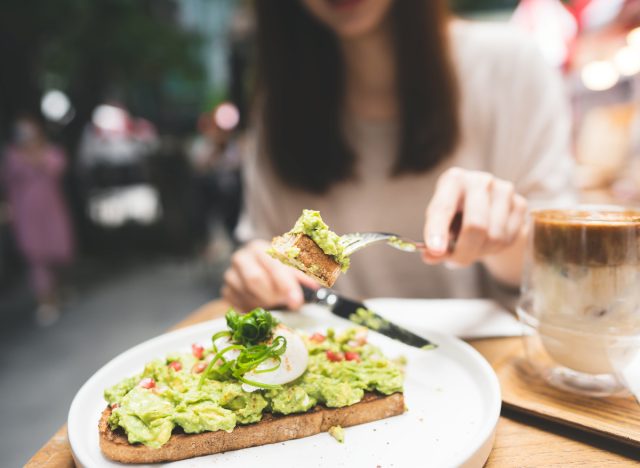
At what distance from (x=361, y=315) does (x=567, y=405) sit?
0.67m

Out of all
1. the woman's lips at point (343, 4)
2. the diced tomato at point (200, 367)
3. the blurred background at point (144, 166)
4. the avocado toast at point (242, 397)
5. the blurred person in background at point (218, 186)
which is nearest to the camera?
the avocado toast at point (242, 397)

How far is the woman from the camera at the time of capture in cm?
248

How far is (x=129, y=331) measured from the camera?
5.73m

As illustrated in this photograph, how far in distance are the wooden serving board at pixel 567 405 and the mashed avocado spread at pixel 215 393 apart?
32 centimetres

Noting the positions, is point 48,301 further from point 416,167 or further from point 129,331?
point 416,167

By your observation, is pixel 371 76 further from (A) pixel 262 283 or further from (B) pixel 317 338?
(B) pixel 317 338

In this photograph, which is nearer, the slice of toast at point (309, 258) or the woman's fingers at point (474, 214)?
the slice of toast at point (309, 258)

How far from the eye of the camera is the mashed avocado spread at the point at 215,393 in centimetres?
111

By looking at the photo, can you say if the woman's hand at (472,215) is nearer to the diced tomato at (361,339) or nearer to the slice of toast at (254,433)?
the diced tomato at (361,339)

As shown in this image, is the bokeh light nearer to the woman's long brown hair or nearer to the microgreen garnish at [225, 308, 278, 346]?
the woman's long brown hair

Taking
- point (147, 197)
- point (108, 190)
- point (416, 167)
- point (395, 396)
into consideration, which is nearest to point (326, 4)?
point (416, 167)

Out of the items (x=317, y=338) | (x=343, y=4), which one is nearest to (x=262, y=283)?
(x=317, y=338)

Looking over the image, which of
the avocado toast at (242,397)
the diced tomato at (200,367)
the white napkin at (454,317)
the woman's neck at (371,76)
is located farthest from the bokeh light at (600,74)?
the diced tomato at (200,367)

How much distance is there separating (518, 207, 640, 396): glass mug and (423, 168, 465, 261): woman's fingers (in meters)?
0.26
